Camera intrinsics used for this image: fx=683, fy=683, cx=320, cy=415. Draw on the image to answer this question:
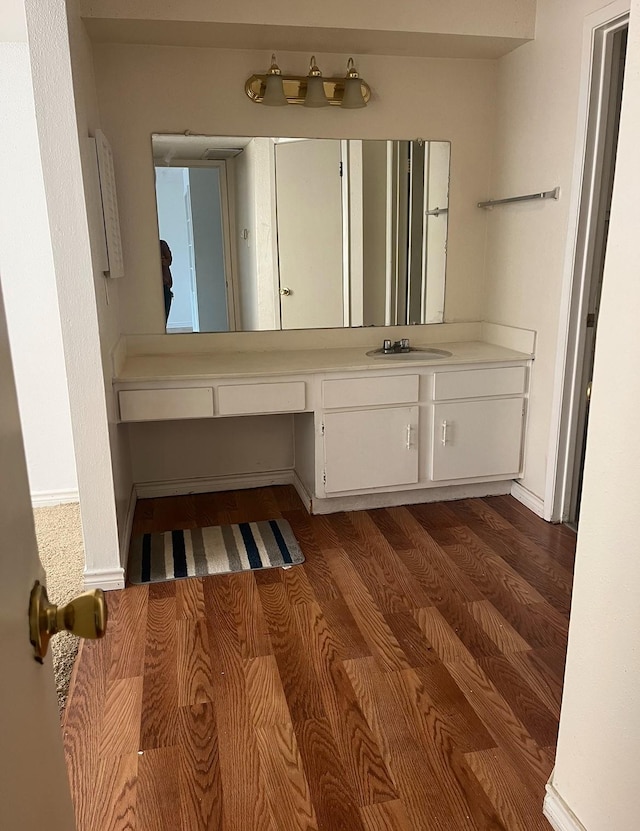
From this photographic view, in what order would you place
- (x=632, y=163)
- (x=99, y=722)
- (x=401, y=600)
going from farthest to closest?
1. (x=401, y=600)
2. (x=99, y=722)
3. (x=632, y=163)

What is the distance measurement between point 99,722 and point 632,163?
1891mm

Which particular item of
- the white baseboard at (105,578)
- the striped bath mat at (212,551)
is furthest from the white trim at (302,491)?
the white baseboard at (105,578)

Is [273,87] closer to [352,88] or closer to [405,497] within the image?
[352,88]

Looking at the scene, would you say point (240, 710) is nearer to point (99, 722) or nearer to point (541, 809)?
point (99, 722)

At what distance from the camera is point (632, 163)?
122 centimetres

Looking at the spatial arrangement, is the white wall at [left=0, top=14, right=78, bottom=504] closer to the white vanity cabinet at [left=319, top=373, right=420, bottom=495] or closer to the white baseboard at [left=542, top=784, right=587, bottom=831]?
the white vanity cabinet at [left=319, top=373, right=420, bottom=495]

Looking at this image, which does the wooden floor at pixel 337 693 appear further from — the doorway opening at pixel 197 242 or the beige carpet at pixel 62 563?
the doorway opening at pixel 197 242

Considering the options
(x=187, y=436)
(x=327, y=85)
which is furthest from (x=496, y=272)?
(x=187, y=436)

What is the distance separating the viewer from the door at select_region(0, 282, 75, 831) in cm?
62

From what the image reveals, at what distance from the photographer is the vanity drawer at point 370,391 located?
3.09m

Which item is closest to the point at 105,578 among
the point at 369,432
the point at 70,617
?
the point at 369,432

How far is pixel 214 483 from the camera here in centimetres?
362

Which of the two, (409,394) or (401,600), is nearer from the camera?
(401,600)

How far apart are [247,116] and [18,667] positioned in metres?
3.05
